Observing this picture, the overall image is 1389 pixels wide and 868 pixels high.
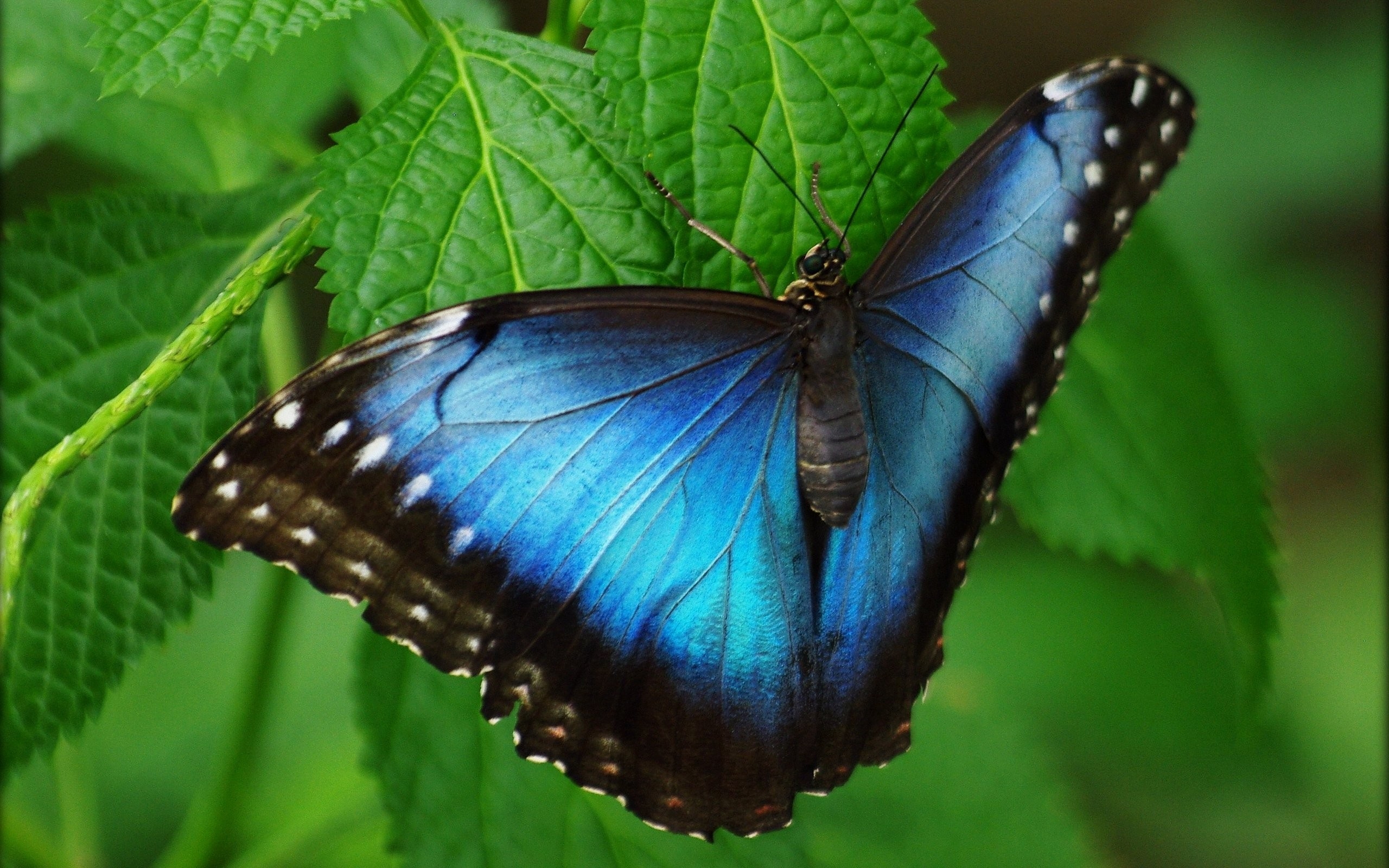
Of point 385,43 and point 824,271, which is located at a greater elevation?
point 385,43

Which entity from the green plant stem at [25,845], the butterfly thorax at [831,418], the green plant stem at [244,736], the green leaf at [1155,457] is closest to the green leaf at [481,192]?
the butterfly thorax at [831,418]

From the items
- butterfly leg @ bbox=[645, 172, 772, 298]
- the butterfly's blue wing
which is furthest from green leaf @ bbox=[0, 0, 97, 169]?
butterfly leg @ bbox=[645, 172, 772, 298]

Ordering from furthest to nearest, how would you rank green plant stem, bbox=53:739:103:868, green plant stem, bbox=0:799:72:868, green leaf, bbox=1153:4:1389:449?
green leaf, bbox=1153:4:1389:449 → green plant stem, bbox=53:739:103:868 → green plant stem, bbox=0:799:72:868

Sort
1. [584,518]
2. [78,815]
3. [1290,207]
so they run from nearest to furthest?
[584,518] < [78,815] < [1290,207]

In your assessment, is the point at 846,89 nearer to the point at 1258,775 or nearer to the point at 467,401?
the point at 467,401

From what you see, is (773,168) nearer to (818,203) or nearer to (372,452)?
(818,203)

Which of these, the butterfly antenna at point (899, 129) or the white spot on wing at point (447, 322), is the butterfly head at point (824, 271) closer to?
the butterfly antenna at point (899, 129)

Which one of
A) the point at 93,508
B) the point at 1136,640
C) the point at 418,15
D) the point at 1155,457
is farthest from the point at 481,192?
the point at 1136,640

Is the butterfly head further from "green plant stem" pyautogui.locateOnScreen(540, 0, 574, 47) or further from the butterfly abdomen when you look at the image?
"green plant stem" pyautogui.locateOnScreen(540, 0, 574, 47)
